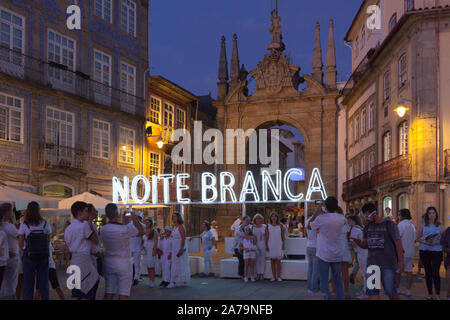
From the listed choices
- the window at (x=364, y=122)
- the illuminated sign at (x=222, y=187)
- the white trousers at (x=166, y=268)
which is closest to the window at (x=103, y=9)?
the illuminated sign at (x=222, y=187)

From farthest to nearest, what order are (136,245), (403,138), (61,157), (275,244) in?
(403,138)
(61,157)
(275,244)
(136,245)

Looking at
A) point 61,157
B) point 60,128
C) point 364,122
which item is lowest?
point 61,157

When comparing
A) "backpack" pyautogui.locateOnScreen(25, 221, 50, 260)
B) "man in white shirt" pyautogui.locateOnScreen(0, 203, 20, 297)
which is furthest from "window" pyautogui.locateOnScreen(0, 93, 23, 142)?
"backpack" pyautogui.locateOnScreen(25, 221, 50, 260)

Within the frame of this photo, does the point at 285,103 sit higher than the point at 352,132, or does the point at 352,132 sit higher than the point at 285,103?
the point at 285,103

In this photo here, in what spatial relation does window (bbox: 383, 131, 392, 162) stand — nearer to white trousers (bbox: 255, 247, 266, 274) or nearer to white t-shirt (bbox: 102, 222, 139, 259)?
white trousers (bbox: 255, 247, 266, 274)

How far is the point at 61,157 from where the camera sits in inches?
909

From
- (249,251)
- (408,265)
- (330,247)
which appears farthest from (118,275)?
(408,265)

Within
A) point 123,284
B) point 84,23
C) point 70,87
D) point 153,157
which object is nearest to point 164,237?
point 123,284

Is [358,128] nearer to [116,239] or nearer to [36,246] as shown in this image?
[36,246]

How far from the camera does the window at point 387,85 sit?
2772cm

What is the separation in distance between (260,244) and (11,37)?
43.8 feet

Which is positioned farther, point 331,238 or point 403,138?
point 403,138

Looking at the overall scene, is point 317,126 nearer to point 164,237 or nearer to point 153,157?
point 153,157

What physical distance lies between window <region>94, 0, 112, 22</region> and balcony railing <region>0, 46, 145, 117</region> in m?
3.51
